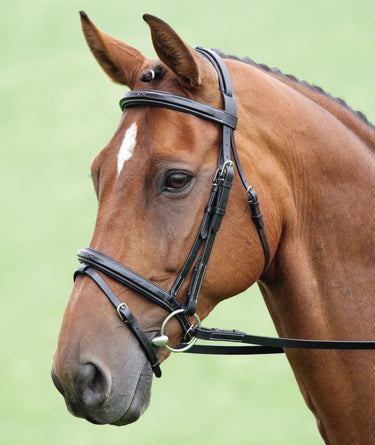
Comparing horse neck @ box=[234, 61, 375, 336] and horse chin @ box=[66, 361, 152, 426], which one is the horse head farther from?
horse neck @ box=[234, 61, 375, 336]

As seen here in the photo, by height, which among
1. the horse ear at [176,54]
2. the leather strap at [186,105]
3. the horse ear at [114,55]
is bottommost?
the leather strap at [186,105]

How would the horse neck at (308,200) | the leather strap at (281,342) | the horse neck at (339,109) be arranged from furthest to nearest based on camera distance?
1. the horse neck at (339,109)
2. the horse neck at (308,200)
3. the leather strap at (281,342)

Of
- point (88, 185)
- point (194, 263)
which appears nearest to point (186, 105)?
point (194, 263)

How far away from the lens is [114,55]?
141 inches

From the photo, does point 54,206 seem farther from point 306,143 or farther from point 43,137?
point 306,143

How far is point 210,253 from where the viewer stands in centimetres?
328

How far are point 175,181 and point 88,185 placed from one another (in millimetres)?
12025

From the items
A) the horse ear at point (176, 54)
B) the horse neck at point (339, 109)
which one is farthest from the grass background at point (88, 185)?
the horse ear at point (176, 54)

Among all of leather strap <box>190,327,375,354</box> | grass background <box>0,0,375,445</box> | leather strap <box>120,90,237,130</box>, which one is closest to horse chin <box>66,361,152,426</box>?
leather strap <box>190,327,375,354</box>

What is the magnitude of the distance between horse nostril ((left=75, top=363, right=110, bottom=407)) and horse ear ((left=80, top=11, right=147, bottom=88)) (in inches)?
57.0

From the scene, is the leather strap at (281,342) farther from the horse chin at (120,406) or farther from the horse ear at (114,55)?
the horse ear at (114,55)

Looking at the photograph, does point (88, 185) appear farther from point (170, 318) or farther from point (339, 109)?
point (170, 318)

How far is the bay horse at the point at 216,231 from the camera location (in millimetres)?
3119

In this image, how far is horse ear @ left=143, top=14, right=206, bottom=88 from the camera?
317 centimetres
